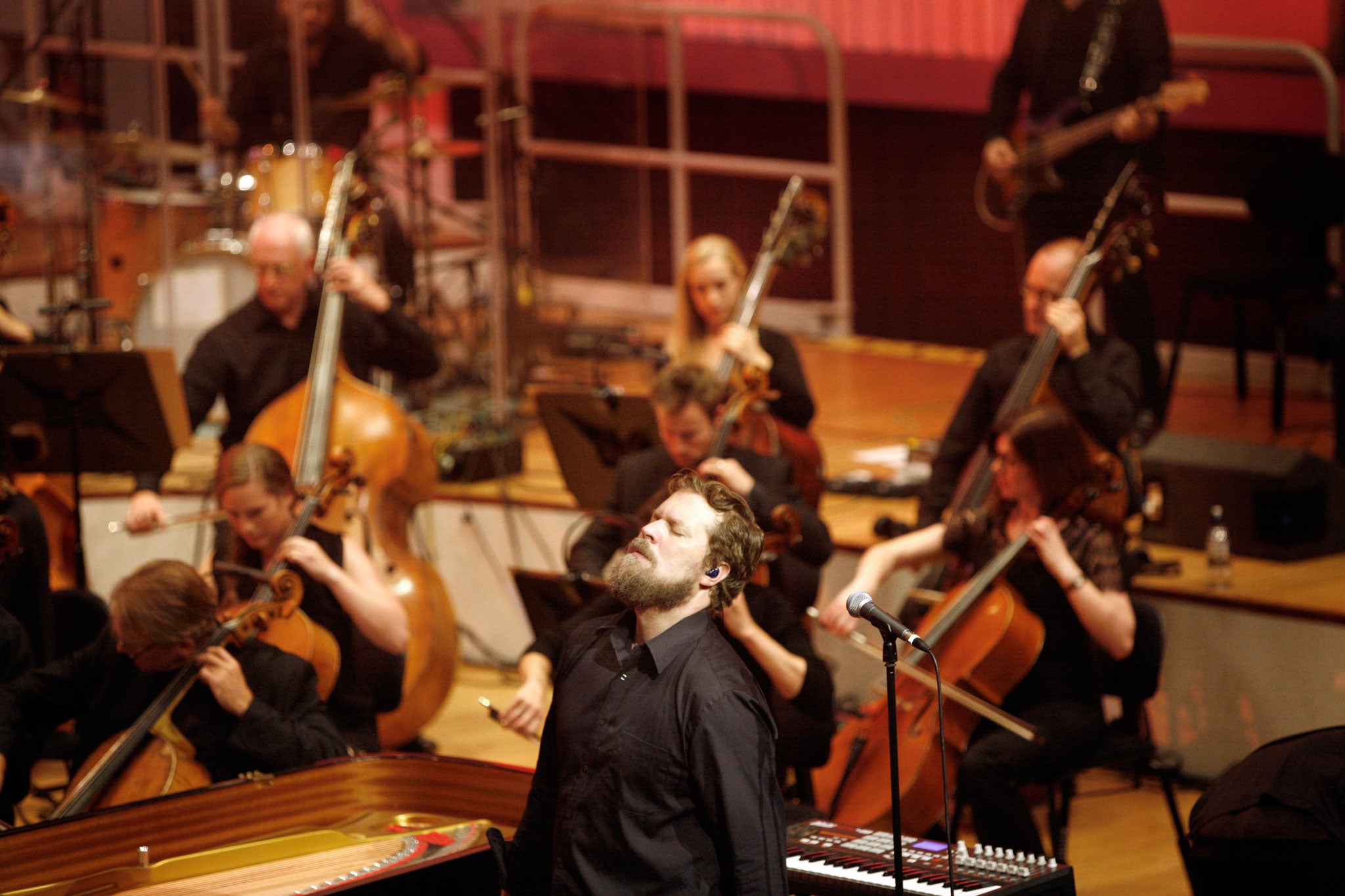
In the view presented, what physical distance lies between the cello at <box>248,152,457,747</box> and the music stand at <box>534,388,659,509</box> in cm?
38

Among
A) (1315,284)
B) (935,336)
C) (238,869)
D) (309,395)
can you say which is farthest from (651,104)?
(238,869)

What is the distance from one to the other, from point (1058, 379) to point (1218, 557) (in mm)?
662

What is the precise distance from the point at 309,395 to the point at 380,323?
1.80 ft

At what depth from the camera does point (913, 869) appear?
2.72 metres

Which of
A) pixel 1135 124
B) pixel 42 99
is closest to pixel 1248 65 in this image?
pixel 1135 124

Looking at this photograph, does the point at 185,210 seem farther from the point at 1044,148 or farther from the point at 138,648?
the point at 138,648

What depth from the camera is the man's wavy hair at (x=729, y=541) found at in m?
2.68

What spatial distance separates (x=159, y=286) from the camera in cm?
650

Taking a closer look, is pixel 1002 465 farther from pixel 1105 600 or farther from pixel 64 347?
pixel 64 347

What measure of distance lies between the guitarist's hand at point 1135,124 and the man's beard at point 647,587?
3075mm

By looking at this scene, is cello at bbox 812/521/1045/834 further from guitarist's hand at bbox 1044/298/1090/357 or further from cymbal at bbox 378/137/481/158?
cymbal at bbox 378/137/481/158

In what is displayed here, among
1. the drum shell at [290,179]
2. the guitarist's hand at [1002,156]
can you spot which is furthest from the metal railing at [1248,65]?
the drum shell at [290,179]

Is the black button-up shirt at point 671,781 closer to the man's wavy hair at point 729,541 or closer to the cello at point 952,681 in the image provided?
the man's wavy hair at point 729,541

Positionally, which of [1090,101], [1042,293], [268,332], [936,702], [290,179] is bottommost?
[936,702]
